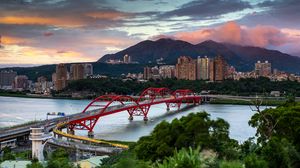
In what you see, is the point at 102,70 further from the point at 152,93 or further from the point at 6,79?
the point at 152,93

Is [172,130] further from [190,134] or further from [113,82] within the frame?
[113,82]

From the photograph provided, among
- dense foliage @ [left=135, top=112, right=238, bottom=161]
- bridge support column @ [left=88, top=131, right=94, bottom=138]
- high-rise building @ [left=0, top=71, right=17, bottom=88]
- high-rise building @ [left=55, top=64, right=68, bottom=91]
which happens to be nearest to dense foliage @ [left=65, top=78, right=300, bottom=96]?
high-rise building @ [left=55, top=64, right=68, bottom=91]

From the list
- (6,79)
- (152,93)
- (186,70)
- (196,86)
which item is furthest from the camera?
(6,79)

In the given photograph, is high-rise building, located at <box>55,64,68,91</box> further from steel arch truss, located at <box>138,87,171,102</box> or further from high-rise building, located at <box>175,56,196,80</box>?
steel arch truss, located at <box>138,87,171,102</box>

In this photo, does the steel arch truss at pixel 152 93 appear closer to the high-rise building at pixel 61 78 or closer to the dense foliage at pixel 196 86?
the dense foliage at pixel 196 86

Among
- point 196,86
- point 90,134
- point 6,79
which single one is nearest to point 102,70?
point 6,79

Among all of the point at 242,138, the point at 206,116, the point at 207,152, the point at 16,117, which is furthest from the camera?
the point at 16,117

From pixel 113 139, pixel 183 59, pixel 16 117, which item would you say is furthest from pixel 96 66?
pixel 113 139

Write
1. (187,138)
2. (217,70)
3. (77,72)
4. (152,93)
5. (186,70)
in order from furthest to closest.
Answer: (77,72), (186,70), (217,70), (152,93), (187,138)
